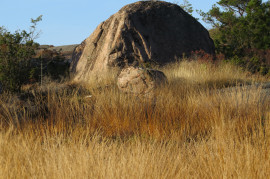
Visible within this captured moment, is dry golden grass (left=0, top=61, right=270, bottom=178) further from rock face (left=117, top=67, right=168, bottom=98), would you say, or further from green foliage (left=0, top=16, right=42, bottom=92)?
green foliage (left=0, top=16, right=42, bottom=92)

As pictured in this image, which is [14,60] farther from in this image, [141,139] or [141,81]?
[141,139]

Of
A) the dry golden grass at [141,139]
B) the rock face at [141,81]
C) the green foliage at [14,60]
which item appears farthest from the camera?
the green foliage at [14,60]

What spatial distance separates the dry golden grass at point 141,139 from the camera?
268 cm

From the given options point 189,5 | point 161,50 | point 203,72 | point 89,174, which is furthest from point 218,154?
point 189,5

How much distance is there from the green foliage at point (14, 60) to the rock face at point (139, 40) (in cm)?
198

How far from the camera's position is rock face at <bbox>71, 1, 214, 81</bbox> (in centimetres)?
1102

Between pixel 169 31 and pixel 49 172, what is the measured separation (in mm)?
10425

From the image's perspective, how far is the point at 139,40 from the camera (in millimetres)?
11422

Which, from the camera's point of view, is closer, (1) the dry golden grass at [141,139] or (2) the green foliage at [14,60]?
(1) the dry golden grass at [141,139]

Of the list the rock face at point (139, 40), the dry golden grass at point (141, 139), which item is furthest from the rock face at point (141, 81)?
the rock face at point (139, 40)

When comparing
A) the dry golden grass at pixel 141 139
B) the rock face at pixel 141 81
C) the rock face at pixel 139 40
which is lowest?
the dry golden grass at pixel 141 139

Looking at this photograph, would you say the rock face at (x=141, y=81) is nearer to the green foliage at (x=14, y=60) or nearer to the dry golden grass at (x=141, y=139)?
the dry golden grass at (x=141, y=139)

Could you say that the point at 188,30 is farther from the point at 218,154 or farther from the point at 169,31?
the point at 218,154

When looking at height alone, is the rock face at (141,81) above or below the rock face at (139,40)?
below
